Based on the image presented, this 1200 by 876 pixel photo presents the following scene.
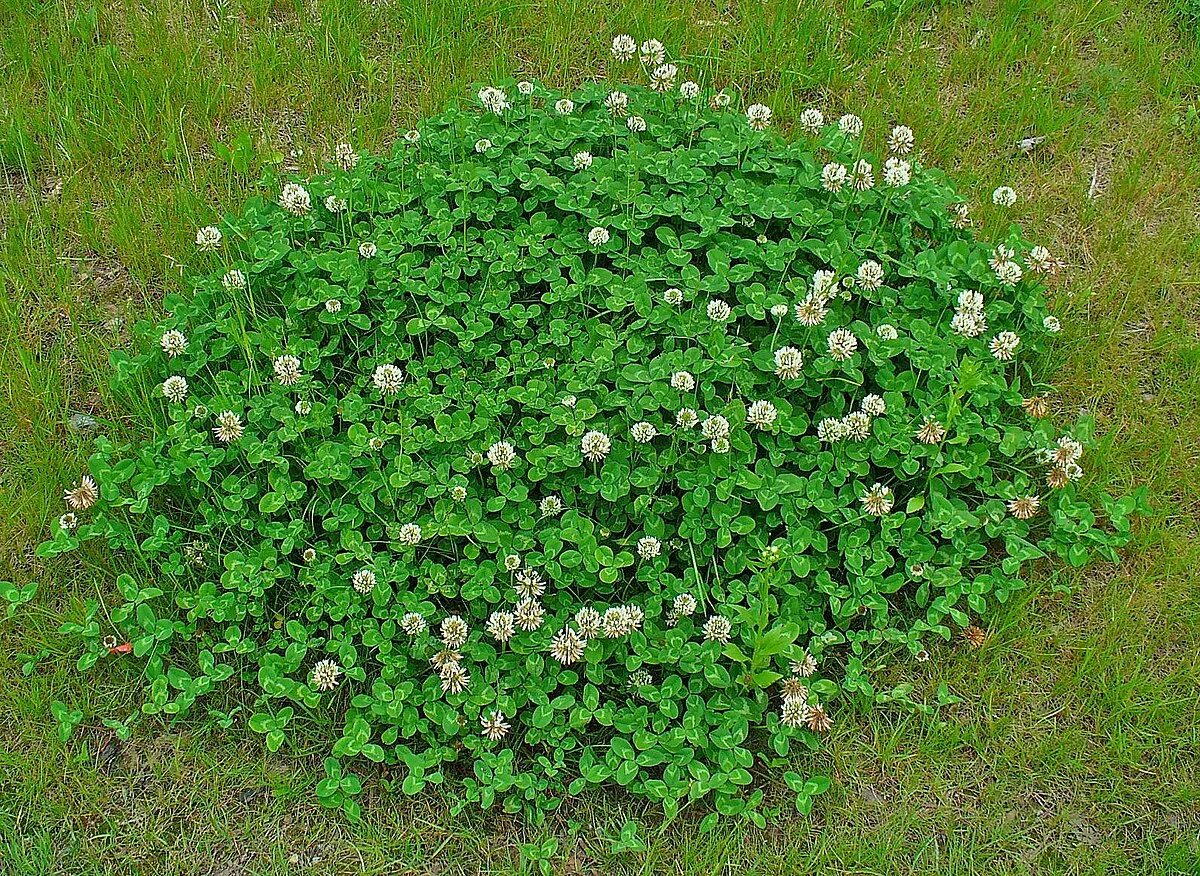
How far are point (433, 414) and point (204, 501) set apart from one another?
2.27 feet

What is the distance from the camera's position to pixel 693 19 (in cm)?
465

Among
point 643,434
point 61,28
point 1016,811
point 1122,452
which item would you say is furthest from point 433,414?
point 61,28

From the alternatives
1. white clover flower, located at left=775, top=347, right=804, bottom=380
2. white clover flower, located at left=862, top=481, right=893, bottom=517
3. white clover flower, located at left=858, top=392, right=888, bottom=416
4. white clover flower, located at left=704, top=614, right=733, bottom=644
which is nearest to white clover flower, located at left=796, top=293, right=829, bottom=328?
white clover flower, located at left=775, top=347, right=804, bottom=380

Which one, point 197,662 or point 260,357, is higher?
point 260,357

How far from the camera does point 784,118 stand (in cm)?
432

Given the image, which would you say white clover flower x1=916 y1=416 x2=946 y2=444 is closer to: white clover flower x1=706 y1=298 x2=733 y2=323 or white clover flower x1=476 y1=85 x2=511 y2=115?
white clover flower x1=706 y1=298 x2=733 y2=323

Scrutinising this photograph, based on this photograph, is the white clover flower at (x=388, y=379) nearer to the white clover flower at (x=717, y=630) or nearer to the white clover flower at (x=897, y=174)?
the white clover flower at (x=717, y=630)

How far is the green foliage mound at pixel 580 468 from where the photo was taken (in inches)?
112

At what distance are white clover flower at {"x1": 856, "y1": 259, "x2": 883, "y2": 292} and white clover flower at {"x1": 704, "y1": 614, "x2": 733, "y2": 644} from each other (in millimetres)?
1128

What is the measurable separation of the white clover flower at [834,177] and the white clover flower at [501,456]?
1.35m

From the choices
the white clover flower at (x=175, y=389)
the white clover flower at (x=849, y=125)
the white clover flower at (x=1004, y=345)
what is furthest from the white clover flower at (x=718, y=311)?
the white clover flower at (x=175, y=389)

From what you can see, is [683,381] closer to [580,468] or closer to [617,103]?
[580,468]

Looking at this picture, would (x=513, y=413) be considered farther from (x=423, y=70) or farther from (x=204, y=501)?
(x=423, y=70)

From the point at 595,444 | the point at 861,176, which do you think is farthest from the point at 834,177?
the point at 595,444
